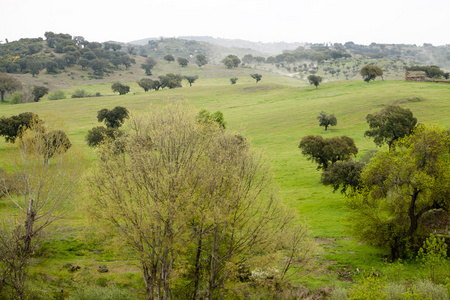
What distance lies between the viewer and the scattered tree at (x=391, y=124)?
58.0 metres

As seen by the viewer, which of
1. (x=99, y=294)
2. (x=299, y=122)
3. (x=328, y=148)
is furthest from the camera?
(x=299, y=122)

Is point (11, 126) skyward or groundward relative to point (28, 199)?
skyward

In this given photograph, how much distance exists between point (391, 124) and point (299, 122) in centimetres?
3830

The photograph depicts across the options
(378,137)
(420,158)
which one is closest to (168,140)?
(420,158)

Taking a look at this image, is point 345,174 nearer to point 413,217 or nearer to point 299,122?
point 413,217

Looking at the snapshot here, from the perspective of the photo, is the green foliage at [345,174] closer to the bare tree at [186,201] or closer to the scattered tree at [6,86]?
the bare tree at [186,201]

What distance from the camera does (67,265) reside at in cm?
3078

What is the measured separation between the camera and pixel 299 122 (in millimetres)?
96000

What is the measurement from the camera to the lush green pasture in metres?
33.4

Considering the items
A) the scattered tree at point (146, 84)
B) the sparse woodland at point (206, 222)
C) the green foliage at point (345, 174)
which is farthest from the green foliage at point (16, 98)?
the green foliage at point (345, 174)

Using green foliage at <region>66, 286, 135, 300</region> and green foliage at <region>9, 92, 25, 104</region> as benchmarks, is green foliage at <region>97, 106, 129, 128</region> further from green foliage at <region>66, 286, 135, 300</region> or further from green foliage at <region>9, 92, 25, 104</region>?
green foliage at <region>9, 92, 25, 104</region>

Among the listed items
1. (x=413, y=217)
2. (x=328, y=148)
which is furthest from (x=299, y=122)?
(x=413, y=217)

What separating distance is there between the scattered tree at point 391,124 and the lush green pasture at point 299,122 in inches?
252

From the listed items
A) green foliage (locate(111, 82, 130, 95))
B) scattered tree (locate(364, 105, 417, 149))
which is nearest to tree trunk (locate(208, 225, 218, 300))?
scattered tree (locate(364, 105, 417, 149))
